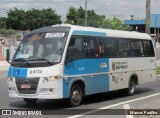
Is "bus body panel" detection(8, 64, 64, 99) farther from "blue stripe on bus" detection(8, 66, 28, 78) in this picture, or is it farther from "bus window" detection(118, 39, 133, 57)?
"bus window" detection(118, 39, 133, 57)

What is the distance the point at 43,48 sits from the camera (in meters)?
12.7

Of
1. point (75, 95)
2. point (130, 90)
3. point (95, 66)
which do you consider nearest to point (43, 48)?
point (75, 95)

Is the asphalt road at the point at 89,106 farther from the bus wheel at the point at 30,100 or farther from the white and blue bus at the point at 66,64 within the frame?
the white and blue bus at the point at 66,64

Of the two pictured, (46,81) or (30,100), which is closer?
(46,81)

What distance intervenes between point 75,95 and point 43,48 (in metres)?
Result: 1.73

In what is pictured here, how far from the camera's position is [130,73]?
16531 mm

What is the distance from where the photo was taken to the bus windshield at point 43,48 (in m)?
12.4

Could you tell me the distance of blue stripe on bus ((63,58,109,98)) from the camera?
1254 cm

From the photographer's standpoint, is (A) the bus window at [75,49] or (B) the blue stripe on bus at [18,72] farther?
(A) the bus window at [75,49]

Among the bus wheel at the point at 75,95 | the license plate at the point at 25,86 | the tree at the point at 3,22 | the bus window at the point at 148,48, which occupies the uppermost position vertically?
the tree at the point at 3,22

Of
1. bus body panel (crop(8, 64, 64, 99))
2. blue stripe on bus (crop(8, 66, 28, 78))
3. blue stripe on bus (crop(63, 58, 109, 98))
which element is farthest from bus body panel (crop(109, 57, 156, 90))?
blue stripe on bus (crop(8, 66, 28, 78))

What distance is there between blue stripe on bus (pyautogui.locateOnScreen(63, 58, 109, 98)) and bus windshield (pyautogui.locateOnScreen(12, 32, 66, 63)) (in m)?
0.54

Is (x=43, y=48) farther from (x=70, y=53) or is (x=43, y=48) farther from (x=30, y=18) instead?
(x=30, y=18)

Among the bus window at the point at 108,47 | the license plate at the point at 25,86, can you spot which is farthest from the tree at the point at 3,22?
the license plate at the point at 25,86
